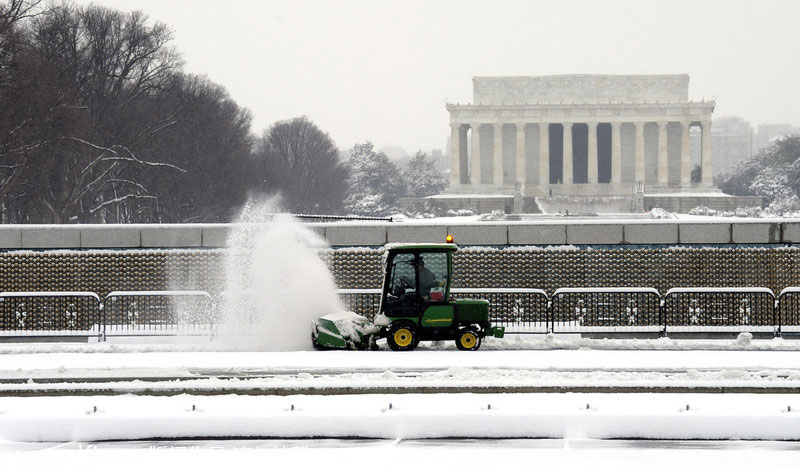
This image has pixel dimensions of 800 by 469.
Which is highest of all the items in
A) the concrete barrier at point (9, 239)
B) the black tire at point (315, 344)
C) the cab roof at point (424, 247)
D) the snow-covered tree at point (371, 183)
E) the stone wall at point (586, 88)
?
the stone wall at point (586, 88)

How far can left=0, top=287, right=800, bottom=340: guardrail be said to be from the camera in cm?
2448

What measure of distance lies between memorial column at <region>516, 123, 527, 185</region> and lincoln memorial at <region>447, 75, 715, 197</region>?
0.37 ft

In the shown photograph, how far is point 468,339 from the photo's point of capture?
69.1ft

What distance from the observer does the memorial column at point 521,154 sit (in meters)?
122

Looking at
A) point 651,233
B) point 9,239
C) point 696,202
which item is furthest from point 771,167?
point 9,239

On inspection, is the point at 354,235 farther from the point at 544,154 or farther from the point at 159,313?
the point at 544,154

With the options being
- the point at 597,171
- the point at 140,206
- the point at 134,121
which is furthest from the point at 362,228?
the point at 597,171

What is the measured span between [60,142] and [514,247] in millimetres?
30723

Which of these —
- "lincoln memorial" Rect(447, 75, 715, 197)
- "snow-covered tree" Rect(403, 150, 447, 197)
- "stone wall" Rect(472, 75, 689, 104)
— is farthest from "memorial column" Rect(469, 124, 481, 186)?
"snow-covered tree" Rect(403, 150, 447, 197)

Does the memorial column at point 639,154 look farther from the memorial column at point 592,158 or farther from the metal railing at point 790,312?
the metal railing at point 790,312

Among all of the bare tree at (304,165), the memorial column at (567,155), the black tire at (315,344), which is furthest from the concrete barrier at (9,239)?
the memorial column at (567,155)

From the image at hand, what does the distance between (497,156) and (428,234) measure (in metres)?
97.5

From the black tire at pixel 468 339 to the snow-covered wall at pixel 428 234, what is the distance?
6.61 metres

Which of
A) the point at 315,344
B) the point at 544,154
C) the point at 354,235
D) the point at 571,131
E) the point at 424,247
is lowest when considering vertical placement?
the point at 315,344
